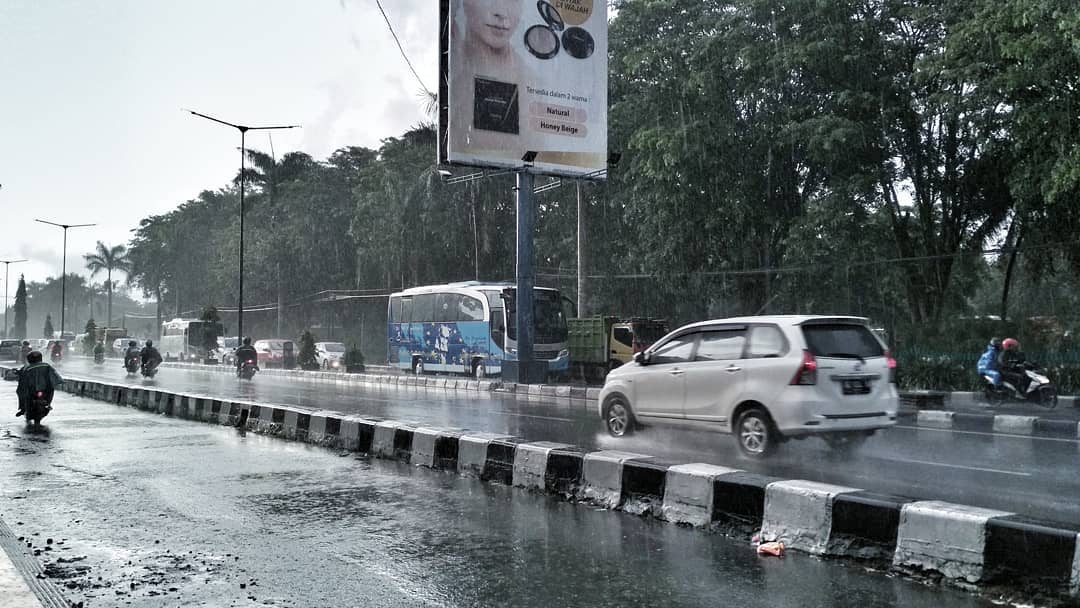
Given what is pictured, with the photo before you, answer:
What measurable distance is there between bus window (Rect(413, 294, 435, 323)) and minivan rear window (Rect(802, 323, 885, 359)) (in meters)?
22.4

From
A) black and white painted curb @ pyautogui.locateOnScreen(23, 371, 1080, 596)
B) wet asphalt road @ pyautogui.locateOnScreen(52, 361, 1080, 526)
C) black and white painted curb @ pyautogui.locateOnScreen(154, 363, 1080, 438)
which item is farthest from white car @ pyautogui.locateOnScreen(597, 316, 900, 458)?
black and white painted curb @ pyautogui.locateOnScreen(154, 363, 1080, 438)

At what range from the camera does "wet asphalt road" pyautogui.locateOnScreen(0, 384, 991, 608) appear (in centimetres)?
447

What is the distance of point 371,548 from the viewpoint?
5.54 metres

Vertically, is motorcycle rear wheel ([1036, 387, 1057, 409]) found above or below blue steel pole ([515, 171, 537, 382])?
below

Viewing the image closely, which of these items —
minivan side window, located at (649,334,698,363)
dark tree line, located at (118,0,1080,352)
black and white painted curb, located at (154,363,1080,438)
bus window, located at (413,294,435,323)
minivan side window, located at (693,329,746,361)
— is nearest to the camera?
minivan side window, located at (693,329,746,361)

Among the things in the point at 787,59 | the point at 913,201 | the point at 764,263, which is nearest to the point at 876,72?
the point at 787,59

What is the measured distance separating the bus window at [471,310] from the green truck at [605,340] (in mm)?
2866

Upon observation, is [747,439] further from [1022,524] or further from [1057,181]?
[1057,181]

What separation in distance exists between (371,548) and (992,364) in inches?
502

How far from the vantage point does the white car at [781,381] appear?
29.1 ft

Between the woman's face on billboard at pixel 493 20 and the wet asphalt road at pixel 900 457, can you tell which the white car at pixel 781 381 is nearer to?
the wet asphalt road at pixel 900 457

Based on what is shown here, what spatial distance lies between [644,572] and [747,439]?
472cm

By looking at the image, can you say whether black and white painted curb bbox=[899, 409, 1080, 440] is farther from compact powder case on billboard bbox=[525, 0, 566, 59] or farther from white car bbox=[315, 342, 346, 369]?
white car bbox=[315, 342, 346, 369]

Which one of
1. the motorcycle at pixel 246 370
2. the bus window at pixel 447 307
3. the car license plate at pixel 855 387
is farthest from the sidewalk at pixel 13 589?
the motorcycle at pixel 246 370
